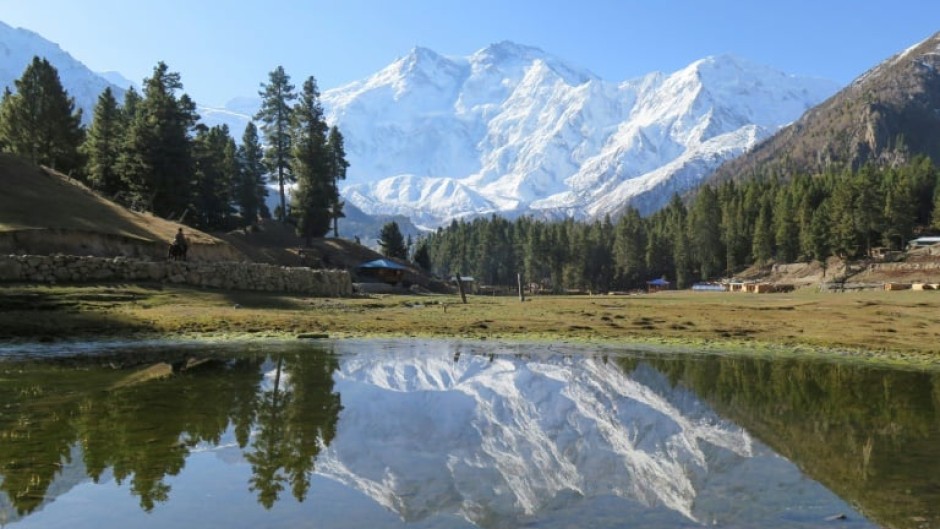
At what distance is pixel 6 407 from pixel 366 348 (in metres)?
11.8

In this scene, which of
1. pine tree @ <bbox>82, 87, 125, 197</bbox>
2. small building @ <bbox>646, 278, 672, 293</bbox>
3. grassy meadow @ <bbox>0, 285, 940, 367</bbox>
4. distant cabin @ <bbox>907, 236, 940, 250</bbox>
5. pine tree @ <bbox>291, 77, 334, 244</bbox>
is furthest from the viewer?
small building @ <bbox>646, 278, 672, 293</bbox>

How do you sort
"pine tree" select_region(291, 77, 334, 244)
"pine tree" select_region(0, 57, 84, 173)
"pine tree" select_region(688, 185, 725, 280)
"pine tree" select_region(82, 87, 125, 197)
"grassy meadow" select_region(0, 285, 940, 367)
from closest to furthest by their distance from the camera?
"grassy meadow" select_region(0, 285, 940, 367) → "pine tree" select_region(82, 87, 125, 197) → "pine tree" select_region(0, 57, 84, 173) → "pine tree" select_region(291, 77, 334, 244) → "pine tree" select_region(688, 185, 725, 280)

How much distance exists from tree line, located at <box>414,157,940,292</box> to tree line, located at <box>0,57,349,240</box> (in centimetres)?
3841

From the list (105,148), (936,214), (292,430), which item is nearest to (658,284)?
(936,214)

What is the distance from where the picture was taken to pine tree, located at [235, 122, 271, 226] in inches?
4043

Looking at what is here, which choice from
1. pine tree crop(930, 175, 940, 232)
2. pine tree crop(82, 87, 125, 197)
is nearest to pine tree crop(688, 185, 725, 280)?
pine tree crop(930, 175, 940, 232)

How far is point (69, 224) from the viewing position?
126ft

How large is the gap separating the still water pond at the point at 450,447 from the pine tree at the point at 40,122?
68.2 m

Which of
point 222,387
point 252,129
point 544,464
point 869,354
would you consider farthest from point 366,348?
point 252,129

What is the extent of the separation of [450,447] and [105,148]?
77618 millimetres

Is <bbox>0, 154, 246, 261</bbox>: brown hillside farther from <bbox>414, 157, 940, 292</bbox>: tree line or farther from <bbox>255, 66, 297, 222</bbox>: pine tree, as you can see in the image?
<bbox>414, 157, 940, 292</bbox>: tree line

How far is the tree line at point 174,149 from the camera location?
219ft

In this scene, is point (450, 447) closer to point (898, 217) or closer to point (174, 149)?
point (174, 149)

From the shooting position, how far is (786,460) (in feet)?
31.9
